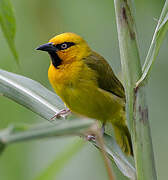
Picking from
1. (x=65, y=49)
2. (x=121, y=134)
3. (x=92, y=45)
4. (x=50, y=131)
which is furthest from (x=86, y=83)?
(x=50, y=131)

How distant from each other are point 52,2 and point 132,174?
2.50 meters

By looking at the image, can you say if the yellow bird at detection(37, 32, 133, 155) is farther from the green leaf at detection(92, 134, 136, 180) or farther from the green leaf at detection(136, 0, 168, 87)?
the green leaf at detection(136, 0, 168, 87)

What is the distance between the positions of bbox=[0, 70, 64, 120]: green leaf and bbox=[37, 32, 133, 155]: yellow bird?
49cm

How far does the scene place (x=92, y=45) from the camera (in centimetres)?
378

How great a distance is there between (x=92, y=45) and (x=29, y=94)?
1890 millimetres

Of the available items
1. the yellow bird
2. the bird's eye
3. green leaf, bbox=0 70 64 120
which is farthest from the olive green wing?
green leaf, bbox=0 70 64 120

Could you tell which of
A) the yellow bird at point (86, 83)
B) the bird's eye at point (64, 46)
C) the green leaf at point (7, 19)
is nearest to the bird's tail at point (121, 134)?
the yellow bird at point (86, 83)

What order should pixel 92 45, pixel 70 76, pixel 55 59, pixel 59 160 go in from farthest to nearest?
pixel 92 45
pixel 55 59
pixel 70 76
pixel 59 160

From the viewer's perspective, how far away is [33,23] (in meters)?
3.30

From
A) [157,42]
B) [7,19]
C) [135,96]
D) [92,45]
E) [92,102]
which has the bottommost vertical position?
[92,102]

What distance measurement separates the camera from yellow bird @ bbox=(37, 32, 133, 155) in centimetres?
270

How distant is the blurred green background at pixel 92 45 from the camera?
8.17 ft

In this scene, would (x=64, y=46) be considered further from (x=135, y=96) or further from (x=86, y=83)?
(x=135, y=96)

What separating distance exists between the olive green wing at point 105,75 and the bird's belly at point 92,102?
0.07 meters
